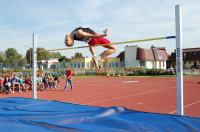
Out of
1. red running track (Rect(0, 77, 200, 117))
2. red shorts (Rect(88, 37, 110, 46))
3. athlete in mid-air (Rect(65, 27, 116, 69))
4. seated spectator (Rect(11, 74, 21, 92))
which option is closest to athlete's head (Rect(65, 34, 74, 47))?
athlete in mid-air (Rect(65, 27, 116, 69))

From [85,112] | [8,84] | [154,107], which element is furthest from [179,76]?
[8,84]

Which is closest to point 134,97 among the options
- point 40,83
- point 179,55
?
point 40,83

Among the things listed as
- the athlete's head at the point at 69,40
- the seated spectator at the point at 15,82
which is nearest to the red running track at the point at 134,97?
the seated spectator at the point at 15,82

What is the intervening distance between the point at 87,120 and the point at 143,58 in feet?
133

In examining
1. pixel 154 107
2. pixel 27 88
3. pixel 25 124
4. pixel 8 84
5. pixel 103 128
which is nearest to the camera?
pixel 103 128

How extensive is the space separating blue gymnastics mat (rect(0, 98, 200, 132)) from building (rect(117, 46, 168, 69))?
34027mm

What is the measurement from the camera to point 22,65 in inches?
1287

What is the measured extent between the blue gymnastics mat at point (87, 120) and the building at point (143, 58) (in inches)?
1340

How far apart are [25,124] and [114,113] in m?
1.15

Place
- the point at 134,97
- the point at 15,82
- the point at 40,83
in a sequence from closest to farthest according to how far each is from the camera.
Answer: the point at 134,97
the point at 15,82
the point at 40,83

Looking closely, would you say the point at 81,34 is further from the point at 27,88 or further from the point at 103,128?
the point at 27,88

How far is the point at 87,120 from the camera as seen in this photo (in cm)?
374

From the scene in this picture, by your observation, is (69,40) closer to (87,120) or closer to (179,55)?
(179,55)

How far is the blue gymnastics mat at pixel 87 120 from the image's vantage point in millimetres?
3271
